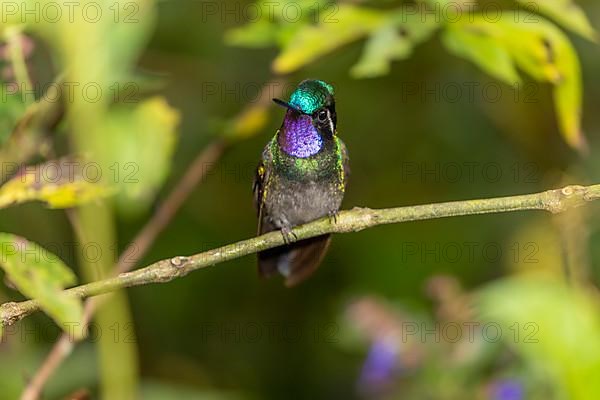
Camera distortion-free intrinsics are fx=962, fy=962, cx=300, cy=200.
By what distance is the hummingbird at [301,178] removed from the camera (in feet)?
9.11

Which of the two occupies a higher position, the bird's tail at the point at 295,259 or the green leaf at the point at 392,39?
the green leaf at the point at 392,39

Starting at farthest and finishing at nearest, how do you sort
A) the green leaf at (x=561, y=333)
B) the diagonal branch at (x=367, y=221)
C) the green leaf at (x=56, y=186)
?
1. the green leaf at (x=56, y=186)
2. the green leaf at (x=561, y=333)
3. the diagonal branch at (x=367, y=221)

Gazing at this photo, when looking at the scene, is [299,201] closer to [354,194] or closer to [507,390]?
[507,390]

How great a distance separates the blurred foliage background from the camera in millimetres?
2572

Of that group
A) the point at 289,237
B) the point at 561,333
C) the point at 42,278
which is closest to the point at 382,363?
the point at 289,237

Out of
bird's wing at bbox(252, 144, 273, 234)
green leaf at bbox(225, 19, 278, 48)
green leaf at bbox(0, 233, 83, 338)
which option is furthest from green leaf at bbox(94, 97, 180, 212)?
green leaf at bbox(0, 233, 83, 338)

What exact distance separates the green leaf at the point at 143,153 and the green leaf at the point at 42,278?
0.77 metres

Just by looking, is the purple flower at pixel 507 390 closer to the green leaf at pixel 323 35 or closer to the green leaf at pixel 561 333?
the green leaf at pixel 561 333

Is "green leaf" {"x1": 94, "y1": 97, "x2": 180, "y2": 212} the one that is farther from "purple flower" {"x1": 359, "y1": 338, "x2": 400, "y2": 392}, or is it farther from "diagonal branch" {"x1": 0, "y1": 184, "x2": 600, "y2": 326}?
"purple flower" {"x1": 359, "y1": 338, "x2": 400, "y2": 392}

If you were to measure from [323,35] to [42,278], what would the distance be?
129 cm

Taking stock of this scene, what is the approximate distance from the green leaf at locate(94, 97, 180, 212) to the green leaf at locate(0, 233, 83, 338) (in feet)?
2.52

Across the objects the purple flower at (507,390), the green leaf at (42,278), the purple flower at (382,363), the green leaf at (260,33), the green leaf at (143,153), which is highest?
the green leaf at (260,33)

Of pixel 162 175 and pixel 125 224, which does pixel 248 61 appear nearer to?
pixel 125 224

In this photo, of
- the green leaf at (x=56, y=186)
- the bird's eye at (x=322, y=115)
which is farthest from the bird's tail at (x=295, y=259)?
the green leaf at (x=56, y=186)
